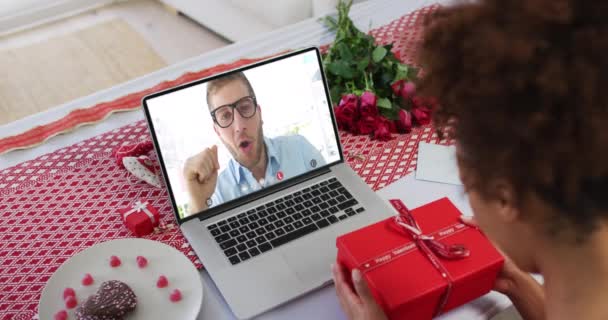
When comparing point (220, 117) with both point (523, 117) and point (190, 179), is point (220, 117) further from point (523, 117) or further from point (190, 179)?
point (523, 117)

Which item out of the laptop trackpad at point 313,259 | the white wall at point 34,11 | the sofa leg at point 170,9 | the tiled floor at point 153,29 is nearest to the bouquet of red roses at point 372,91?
the laptop trackpad at point 313,259

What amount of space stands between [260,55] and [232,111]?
45 centimetres

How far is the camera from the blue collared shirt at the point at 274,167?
0.98m

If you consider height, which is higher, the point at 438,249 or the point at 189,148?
the point at 189,148

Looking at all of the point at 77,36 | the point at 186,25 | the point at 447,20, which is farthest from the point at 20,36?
the point at 447,20

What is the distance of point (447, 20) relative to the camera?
51cm

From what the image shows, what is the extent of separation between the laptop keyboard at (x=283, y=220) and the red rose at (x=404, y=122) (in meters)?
0.23

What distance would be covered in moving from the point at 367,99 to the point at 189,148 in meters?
0.38

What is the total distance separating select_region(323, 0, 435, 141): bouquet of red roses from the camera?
1149mm

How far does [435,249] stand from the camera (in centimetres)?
80

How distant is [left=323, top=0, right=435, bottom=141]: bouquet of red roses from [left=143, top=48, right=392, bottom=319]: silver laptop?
0.11m

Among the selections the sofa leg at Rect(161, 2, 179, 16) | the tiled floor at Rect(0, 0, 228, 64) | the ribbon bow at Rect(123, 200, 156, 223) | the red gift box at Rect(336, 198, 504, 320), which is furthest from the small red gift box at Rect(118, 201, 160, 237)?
the sofa leg at Rect(161, 2, 179, 16)

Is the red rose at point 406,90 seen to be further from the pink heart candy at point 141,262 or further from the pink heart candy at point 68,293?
the pink heart candy at point 68,293

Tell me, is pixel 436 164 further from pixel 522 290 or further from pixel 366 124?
pixel 522 290
